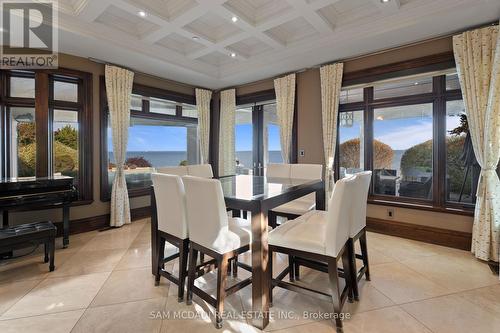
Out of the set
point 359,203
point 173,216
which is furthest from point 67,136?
point 359,203

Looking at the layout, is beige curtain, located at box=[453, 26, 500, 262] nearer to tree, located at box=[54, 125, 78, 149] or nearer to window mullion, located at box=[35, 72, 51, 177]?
tree, located at box=[54, 125, 78, 149]

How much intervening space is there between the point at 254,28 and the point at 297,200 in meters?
2.38

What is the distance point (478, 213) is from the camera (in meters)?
2.79

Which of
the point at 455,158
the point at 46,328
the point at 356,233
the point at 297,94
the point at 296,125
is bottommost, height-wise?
the point at 46,328

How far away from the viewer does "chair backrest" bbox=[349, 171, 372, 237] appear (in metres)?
1.88

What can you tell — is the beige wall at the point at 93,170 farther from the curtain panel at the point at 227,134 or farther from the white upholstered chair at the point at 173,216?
the white upholstered chair at the point at 173,216

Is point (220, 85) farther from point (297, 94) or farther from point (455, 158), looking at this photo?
point (455, 158)

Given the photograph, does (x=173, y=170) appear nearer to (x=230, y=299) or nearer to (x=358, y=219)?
(x=230, y=299)

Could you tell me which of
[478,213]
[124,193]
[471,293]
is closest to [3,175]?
[124,193]

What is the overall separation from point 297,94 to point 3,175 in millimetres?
4665

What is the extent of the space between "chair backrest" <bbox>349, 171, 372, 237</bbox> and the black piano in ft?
11.2

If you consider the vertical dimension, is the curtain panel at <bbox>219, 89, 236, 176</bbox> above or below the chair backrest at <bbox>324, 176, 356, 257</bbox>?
above

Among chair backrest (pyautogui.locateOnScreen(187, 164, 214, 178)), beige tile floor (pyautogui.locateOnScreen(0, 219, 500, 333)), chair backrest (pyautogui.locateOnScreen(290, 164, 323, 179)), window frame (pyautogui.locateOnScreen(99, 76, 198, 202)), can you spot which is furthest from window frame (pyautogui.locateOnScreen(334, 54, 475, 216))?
window frame (pyautogui.locateOnScreen(99, 76, 198, 202))

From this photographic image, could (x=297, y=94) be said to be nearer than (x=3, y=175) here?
No
